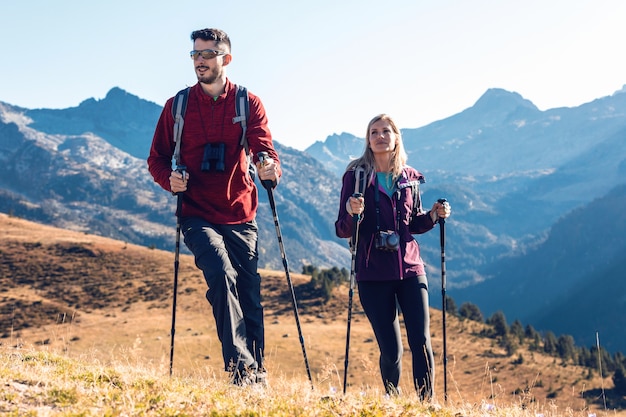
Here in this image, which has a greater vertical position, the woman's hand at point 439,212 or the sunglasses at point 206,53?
the sunglasses at point 206,53

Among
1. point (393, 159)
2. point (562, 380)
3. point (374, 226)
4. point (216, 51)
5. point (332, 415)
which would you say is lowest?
point (562, 380)

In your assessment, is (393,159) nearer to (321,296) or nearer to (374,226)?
(374,226)

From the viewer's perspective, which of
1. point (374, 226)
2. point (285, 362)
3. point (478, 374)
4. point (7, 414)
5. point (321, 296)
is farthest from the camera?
point (321, 296)

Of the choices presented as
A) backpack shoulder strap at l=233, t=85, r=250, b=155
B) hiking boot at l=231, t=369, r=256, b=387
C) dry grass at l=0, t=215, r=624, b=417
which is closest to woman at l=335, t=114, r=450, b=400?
dry grass at l=0, t=215, r=624, b=417

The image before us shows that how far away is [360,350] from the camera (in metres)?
53.6

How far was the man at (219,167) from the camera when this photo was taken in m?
6.25

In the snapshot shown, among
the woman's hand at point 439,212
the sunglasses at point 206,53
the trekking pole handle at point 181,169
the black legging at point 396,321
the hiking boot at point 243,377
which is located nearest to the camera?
the hiking boot at point 243,377

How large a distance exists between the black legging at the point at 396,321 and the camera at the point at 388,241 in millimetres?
399

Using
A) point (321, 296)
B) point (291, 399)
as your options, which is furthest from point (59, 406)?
point (321, 296)

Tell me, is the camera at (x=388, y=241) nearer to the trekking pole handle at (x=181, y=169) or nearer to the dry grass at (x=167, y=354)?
the dry grass at (x=167, y=354)

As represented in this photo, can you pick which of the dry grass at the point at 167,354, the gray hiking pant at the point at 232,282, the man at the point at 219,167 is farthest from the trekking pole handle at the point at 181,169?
the dry grass at the point at 167,354

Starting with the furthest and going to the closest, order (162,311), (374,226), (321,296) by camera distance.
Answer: (321,296) → (162,311) → (374,226)

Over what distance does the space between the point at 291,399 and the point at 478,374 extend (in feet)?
167

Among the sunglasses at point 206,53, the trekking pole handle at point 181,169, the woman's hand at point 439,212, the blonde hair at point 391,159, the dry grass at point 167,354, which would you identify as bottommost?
the dry grass at point 167,354
